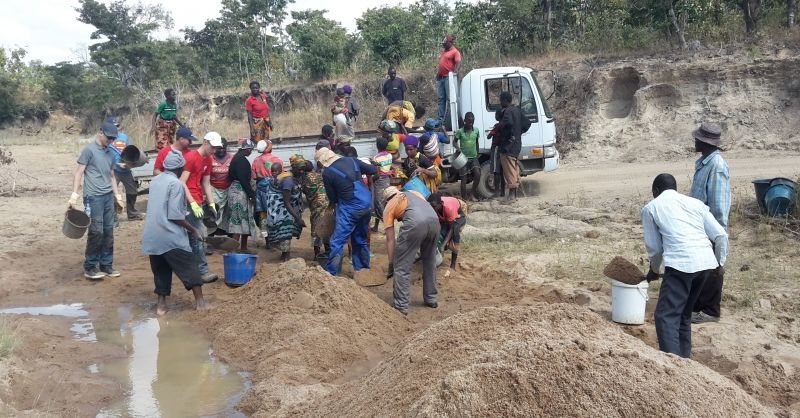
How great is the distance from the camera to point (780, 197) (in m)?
9.38

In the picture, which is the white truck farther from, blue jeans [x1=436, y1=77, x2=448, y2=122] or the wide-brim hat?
the wide-brim hat

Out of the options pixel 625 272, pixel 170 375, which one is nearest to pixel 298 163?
pixel 170 375

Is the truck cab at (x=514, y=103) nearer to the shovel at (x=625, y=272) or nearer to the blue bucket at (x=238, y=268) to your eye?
the blue bucket at (x=238, y=268)

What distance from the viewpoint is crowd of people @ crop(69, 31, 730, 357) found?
5.20m

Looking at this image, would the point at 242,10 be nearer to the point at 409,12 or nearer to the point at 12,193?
the point at 409,12

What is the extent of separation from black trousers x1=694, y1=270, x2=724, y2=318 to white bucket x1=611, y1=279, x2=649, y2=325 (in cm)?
63

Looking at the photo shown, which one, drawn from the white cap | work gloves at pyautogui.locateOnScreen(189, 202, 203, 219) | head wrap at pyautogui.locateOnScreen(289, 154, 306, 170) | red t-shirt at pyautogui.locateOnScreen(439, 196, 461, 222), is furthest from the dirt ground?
the white cap

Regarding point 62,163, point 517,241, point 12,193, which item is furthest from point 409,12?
point 517,241

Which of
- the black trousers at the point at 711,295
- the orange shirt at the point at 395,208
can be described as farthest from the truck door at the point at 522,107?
the black trousers at the point at 711,295

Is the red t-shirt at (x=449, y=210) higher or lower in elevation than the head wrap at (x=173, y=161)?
lower

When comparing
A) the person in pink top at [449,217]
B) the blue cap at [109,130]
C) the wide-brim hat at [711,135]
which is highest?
the blue cap at [109,130]

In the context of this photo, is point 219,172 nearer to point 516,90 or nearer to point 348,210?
point 348,210

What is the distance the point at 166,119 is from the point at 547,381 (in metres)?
11.3

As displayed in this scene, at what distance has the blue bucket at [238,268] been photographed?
8.35 meters
